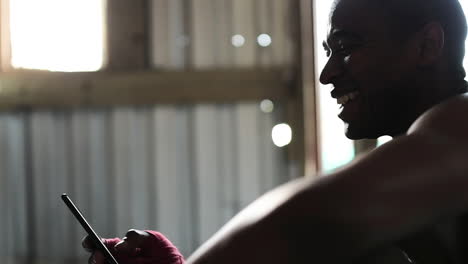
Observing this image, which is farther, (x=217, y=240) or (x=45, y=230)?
(x=45, y=230)

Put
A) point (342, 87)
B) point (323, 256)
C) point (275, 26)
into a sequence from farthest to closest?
point (275, 26) → point (342, 87) → point (323, 256)

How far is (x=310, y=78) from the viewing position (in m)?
2.44

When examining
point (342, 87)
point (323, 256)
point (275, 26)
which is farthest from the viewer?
point (275, 26)

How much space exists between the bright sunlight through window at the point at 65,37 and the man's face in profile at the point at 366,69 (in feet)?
6.13

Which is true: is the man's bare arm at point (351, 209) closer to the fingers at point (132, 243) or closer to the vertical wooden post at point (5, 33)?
the fingers at point (132, 243)

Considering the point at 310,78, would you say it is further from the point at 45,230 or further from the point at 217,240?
the point at 217,240

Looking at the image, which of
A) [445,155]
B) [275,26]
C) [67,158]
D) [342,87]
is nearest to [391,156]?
[445,155]

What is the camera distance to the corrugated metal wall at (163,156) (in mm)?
2428

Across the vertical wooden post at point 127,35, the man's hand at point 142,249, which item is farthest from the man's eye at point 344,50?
the vertical wooden post at point 127,35

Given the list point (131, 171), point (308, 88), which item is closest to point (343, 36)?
point (308, 88)

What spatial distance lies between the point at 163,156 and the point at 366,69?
181cm

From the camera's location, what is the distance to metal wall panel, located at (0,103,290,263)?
244cm

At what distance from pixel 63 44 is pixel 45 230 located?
27.0 inches

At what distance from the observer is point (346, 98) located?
747 mm
